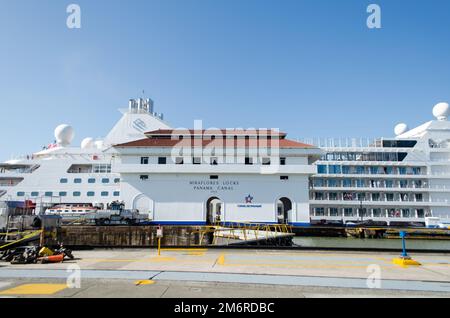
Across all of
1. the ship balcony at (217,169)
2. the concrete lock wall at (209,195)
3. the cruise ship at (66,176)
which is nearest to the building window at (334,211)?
the concrete lock wall at (209,195)

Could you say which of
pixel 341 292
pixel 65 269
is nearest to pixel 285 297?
pixel 341 292

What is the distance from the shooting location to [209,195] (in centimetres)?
3575

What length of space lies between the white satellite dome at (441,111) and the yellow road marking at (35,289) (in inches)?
2563

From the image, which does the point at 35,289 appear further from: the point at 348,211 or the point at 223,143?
the point at 348,211

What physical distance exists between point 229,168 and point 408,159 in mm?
34594

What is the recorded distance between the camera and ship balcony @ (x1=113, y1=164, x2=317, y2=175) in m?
35.5

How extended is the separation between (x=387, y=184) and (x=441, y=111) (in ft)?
60.2

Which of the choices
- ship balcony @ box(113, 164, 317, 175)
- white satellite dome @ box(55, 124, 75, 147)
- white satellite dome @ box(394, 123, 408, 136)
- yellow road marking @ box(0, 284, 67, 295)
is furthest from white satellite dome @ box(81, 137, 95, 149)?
white satellite dome @ box(394, 123, 408, 136)

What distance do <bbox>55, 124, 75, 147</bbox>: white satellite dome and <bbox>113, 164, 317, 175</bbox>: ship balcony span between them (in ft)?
57.8

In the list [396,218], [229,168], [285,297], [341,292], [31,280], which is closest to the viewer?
[285,297]

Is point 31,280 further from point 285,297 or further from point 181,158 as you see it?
point 181,158

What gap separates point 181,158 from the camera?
37.0 m

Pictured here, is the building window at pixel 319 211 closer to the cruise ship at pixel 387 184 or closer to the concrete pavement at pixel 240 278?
the cruise ship at pixel 387 184

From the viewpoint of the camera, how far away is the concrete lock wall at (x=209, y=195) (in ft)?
116
